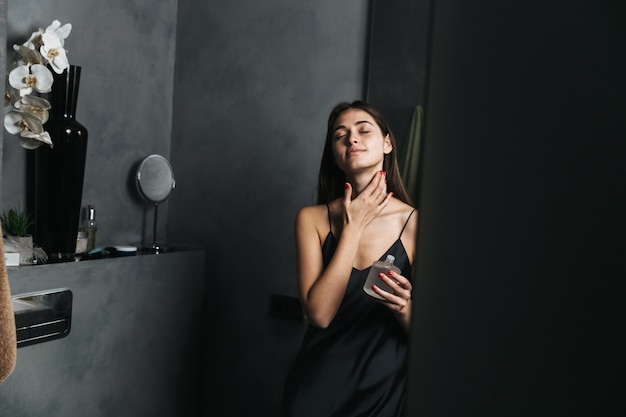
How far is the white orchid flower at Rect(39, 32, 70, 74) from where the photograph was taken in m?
1.52

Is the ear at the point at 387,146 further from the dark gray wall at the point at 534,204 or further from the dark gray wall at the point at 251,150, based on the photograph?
the dark gray wall at the point at 534,204

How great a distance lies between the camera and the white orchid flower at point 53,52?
152 cm

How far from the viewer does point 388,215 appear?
1655mm

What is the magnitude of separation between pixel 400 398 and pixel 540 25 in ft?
5.03

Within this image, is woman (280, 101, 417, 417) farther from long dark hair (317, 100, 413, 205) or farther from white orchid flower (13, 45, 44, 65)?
white orchid flower (13, 45, 44, 65)

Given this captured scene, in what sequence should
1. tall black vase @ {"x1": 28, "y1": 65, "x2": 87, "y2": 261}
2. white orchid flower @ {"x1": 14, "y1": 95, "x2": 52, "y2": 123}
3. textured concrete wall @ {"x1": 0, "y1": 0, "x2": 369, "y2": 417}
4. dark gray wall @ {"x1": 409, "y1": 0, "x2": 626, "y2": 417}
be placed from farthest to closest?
textured concrete wall @ {"x1": 0, "y1": 0, "x2": 369, "y2": 417}
tall black vase @ {"x1": 28, "y1": 65, "x2": 87, "y2": 261}
white orchid flower @ {"x1": 14, "y1": 95, "x2": 52, "y2": 123}
dark gray wall @ {"x1": 409, "y1": 0, "x2": 626, "y2": 417}

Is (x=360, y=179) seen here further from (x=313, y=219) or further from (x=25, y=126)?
(x=25, y=126)

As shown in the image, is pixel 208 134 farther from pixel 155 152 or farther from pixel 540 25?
pixel 540 25

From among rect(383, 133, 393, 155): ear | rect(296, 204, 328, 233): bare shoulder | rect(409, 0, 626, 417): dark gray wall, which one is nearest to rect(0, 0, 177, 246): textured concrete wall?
rect(296, 204, 328, 233): bare shoulder

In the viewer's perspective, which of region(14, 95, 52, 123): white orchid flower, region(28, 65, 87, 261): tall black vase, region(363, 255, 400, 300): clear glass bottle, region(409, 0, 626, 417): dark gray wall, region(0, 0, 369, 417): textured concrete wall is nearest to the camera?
region(409, 0, 626, 417): dark gray wall

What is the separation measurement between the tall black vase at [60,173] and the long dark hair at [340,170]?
0.76 m

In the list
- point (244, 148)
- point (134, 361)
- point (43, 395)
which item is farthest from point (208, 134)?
point (43, 395)

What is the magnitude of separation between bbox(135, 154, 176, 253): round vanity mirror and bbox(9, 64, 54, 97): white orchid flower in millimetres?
571

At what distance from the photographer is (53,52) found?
1.53 metres
